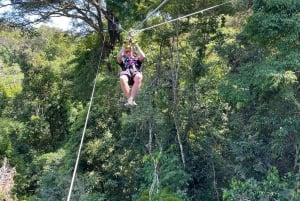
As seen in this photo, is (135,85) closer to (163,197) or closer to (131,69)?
(131,69)

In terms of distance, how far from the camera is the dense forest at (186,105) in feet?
19.1

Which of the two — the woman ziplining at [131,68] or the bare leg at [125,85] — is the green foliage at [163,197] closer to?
the woman ziplining at [131,68]

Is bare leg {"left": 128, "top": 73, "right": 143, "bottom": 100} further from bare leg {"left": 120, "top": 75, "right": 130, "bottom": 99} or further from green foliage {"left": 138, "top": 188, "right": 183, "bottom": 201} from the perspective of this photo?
green foliage {"left": 138, "top": 188, "right": 183, "bottom": 201}

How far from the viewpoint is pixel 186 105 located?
8.05 metres

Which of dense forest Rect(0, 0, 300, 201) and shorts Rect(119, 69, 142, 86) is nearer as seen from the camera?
shorts Rect(119, 69, 142, 86)

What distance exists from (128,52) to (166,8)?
9.02 ft

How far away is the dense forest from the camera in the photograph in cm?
581

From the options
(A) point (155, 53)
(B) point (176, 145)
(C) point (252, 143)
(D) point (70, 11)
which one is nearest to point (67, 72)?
(D) point (70, 11)

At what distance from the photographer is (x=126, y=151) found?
8430 millimetres

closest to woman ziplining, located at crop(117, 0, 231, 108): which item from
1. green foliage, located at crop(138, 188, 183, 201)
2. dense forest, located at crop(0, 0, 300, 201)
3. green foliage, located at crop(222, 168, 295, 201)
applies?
dense forest, located at crop(0, 0, 300, 201)

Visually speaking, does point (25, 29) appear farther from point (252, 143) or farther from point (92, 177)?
point (252, 143)

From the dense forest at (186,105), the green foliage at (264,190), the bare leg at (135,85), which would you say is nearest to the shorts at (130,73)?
the bare leg at (135,85)

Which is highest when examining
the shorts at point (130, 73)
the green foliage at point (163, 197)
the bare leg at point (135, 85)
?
the shorts at point (130, 73)

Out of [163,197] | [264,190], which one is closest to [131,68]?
[163,197]
